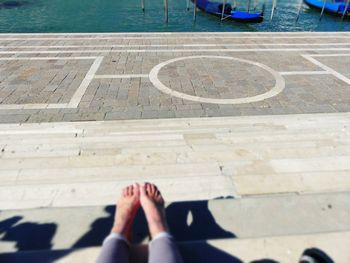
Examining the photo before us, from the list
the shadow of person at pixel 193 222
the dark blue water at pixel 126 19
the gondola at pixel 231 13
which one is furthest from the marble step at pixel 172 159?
the gondola at pixel 231 13

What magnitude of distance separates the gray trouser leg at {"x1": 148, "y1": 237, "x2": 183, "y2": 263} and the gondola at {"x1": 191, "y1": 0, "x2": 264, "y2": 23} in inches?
948

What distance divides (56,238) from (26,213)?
1.37ft

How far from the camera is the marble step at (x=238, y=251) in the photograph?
201cm

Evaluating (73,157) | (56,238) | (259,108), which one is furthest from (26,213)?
(259,108)

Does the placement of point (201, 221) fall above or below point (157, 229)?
below

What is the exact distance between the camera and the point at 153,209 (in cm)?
236

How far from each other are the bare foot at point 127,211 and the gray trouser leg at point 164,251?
10.2 inches

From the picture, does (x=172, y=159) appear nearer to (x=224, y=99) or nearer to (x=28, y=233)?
(x=28, y=233)

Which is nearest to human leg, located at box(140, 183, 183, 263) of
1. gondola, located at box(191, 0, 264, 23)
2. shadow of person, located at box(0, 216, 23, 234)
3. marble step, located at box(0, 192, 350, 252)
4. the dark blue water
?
marble step, located at box(0, 192, 350, 252)

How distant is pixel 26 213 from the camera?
2.43 metres

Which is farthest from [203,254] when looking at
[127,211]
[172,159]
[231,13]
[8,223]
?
[231,13]

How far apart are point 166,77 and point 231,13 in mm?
18856

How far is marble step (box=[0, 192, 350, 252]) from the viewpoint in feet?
7.36

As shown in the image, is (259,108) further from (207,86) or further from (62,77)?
(62,77)
